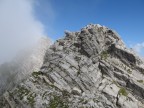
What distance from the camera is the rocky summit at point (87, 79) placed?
102m

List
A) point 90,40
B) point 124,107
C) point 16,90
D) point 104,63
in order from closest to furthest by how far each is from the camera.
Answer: point 124,107 < point 16,90 < point 104,63 < point 90,40

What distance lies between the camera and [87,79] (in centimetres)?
11231

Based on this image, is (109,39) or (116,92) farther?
(109,39)

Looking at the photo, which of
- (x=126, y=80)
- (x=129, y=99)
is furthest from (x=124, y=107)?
(x=126, y=80)

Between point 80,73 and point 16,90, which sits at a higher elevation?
point 80,73

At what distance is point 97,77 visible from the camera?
114000 millimetres

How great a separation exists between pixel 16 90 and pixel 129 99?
150ft

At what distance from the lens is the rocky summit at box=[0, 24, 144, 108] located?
102 meters

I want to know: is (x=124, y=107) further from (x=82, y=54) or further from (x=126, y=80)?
(x=82, y=54)

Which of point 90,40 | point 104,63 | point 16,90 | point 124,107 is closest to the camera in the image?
point 124,107

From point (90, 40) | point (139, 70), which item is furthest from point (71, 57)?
point (139, 70)

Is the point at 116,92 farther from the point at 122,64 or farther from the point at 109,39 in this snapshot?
the point at 109,39

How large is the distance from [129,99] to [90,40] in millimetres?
36329

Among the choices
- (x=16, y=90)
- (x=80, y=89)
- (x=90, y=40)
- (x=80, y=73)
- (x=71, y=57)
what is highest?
(x=90, y=40)
